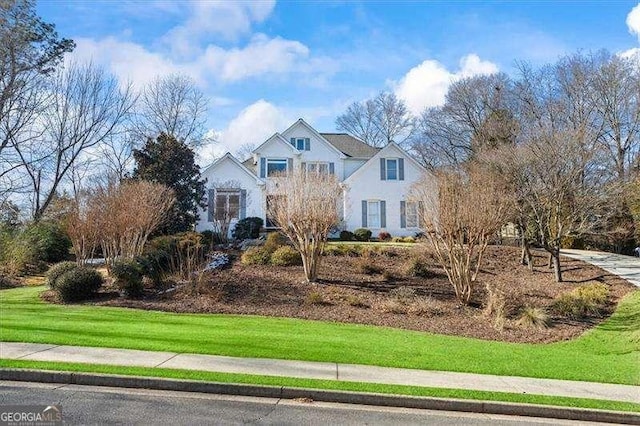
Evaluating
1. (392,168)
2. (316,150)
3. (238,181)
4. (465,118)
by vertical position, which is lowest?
(238,181)

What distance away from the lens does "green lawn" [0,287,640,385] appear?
8.60 meters

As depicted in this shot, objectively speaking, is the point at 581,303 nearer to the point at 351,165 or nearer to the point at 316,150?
the point at 351,165

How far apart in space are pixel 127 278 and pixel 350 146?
1052 inches

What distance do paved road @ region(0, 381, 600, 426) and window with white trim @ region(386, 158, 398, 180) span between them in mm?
28209

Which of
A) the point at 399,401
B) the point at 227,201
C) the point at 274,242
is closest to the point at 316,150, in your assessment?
the point at 227,201

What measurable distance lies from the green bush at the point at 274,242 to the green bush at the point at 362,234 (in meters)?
9.45

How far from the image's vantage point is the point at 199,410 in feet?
18.8

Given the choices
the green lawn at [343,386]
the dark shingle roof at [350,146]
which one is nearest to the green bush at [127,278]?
the green lawn at [343,386]

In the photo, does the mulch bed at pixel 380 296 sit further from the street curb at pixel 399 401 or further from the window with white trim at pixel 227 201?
the window with white trim at pixel 227 201

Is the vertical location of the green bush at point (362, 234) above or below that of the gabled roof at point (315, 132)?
below

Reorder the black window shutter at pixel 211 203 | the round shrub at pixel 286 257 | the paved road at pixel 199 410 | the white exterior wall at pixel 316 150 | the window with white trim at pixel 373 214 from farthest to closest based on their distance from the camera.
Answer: the white exterior wall at pixel 316 150
the window with white trim at pixel 373 214
the black window shutter at pixel 211 203
the round shrub at pixel 286 257
the paved road at pixel 199 410

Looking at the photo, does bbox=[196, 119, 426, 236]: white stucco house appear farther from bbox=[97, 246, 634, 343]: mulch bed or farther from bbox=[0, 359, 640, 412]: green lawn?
bbox=[0, 359, 640, 412]: green lawn

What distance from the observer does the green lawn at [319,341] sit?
8.60m

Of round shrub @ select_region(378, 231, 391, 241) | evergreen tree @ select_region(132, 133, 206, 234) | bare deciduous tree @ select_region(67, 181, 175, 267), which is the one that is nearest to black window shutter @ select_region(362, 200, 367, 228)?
round shrub @ select_region(378, 231, 391, 241)
